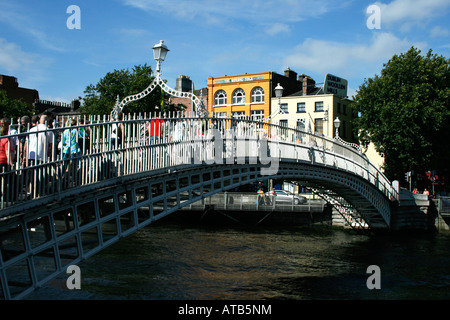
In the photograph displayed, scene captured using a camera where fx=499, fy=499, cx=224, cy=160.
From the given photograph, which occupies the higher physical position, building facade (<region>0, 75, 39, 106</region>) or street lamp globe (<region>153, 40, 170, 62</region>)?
building facade (<region>0, 75, 39, 106</region>)

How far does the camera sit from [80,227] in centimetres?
838

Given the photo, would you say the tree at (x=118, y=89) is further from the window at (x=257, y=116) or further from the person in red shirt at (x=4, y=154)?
the person in red shirt at (x=4, y=154)

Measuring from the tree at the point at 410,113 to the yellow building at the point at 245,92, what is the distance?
9.32m

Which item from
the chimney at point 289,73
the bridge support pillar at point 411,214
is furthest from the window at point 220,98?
the bridge support pillar at point 411,214

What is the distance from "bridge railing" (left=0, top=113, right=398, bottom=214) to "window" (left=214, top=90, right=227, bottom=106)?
2790cm

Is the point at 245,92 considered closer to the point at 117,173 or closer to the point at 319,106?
the point at 319,106

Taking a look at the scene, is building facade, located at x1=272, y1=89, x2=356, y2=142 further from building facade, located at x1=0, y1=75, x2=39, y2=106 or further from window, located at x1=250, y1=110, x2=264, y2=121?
building facade, located at x1=0, y1=75, x2=39, y2=106

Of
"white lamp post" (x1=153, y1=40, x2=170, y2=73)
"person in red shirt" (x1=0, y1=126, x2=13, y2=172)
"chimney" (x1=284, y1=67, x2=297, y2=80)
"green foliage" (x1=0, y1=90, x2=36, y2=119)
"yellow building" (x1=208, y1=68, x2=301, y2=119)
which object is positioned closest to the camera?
"person in red shirt" (x1=0, y1=126, x2=13, y2=172)

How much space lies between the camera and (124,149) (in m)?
9.60

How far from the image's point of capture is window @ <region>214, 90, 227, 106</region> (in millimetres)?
46234

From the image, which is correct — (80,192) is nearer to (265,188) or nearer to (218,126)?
(218,126)

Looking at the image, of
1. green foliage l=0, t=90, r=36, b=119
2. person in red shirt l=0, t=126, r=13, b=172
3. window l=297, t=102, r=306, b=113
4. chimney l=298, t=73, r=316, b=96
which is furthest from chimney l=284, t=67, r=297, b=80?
person in red shirt l=0, t=126, r=13, b=172

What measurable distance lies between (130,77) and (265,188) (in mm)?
13730
